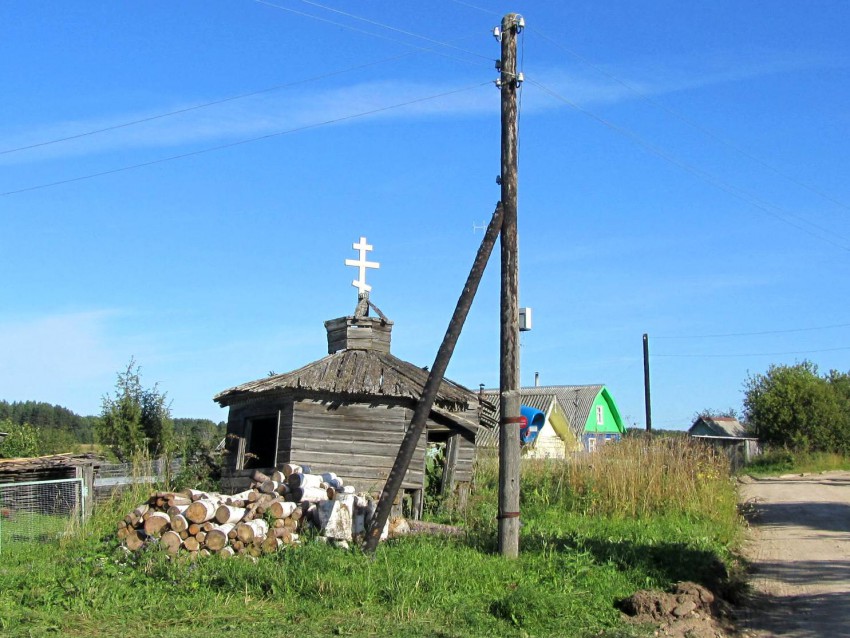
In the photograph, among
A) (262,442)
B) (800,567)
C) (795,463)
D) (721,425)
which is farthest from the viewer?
(721,425)

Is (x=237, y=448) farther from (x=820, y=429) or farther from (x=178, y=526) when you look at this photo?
(x=820, y=429)

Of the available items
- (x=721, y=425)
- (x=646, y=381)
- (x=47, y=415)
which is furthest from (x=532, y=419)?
(x=47, y=415)

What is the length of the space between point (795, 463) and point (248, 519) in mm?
37395

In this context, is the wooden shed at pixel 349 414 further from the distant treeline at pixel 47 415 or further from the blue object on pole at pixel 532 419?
the distant treeline at pixel 47 415

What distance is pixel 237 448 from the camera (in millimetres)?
18344

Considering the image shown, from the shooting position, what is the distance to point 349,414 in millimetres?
17484

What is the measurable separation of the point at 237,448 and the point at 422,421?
764 cm

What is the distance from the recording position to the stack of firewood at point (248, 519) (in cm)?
1202

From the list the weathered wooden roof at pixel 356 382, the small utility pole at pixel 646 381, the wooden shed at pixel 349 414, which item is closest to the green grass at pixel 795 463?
the small utility pole at pixel 646 381

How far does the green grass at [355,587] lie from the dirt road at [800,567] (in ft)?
2.67

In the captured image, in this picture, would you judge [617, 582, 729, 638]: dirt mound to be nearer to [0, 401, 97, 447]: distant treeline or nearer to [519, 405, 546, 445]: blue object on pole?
[519, 405, 546, 445]: blue object on pole

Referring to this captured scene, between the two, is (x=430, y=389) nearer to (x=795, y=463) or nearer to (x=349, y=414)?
(x=349, y=414)

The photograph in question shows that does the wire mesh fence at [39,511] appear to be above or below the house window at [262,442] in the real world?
below

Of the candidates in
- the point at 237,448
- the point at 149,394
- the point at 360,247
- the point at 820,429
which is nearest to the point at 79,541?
the point at 237,448
